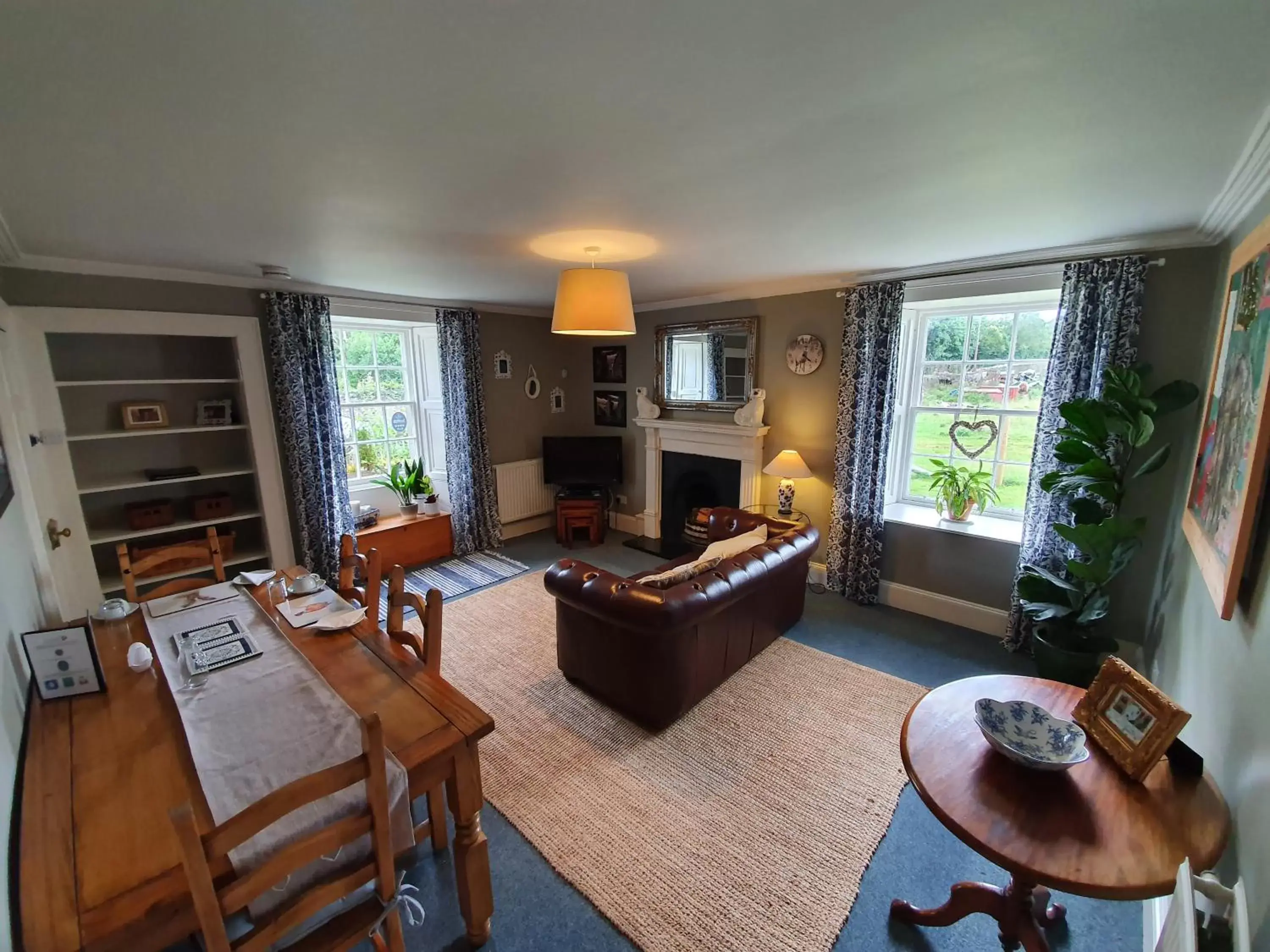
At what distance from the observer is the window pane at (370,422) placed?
4551mm

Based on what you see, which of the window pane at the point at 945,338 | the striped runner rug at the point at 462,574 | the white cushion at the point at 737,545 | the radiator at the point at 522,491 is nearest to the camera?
the white cushion at the point at 737,545

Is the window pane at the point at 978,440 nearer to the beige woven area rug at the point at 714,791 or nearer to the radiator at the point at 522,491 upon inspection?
the beige woven area rug at the point at 714,791

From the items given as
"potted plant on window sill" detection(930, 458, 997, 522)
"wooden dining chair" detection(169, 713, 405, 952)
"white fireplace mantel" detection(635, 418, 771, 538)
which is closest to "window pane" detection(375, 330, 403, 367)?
"white fireplace mantel" detection(635, 418, 771, 538)

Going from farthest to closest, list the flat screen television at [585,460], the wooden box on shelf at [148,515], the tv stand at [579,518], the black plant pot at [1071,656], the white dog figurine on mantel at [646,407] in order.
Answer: the flat screen television at [585,460] → the tv stand at [579,518] → the white dog figurine on mantel at [646,407] → the wooden box on shelf at [148,515] → the black plant pot at [1071,656]

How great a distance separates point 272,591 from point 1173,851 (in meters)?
2.95

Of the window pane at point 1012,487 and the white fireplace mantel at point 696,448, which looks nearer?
the window pane at point 1012,487

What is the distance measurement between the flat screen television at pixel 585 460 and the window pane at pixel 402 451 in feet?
4.27

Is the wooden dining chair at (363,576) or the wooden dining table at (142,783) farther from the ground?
the wooden dining chair at (363,576)

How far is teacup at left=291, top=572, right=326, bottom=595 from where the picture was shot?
219 centimetres

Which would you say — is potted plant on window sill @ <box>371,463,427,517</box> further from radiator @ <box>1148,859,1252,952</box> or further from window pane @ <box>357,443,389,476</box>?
radiator @ <box>1148,859,1252,952</box>

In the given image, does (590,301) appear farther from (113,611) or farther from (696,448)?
(696,448)

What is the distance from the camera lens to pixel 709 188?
176cm

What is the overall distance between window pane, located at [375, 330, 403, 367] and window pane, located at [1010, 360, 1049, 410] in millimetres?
5015

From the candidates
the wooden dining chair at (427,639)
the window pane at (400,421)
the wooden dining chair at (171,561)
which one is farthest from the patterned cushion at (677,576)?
the window pane at (400,421)
